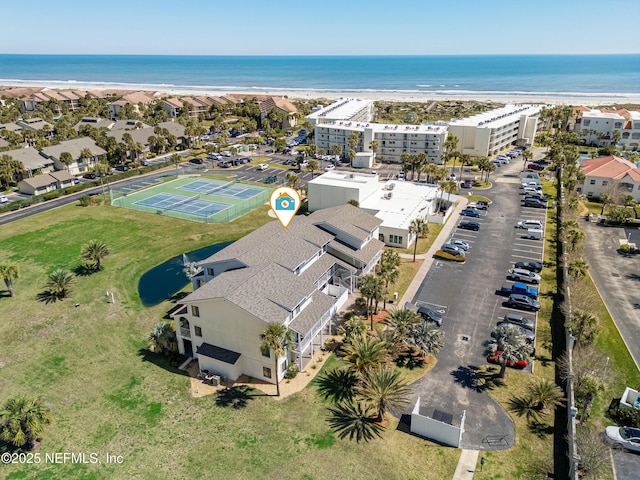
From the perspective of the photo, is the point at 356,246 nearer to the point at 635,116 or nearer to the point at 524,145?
the point at 524,145

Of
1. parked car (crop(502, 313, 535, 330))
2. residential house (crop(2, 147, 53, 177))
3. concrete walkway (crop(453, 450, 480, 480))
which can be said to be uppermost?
residential house (crop(2, 147, 53, 177))

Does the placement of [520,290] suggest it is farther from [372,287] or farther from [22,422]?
[22,422]

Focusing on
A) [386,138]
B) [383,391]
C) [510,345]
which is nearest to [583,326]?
[510,345]

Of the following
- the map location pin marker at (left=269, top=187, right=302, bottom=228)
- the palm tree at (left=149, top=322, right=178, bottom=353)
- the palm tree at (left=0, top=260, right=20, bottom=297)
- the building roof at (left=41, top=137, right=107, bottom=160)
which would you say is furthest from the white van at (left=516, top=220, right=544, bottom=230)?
the building roof at (left=41, top=137, right=107, bottom=160)

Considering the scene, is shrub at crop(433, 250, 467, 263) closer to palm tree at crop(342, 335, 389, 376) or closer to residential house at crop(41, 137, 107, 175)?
palm tree at crop(342, 335, 389, 376)

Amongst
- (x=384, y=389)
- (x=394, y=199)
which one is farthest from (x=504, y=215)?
(x=384, y=389)

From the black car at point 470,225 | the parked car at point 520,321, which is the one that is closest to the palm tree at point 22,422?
the parked car at point 520,321
